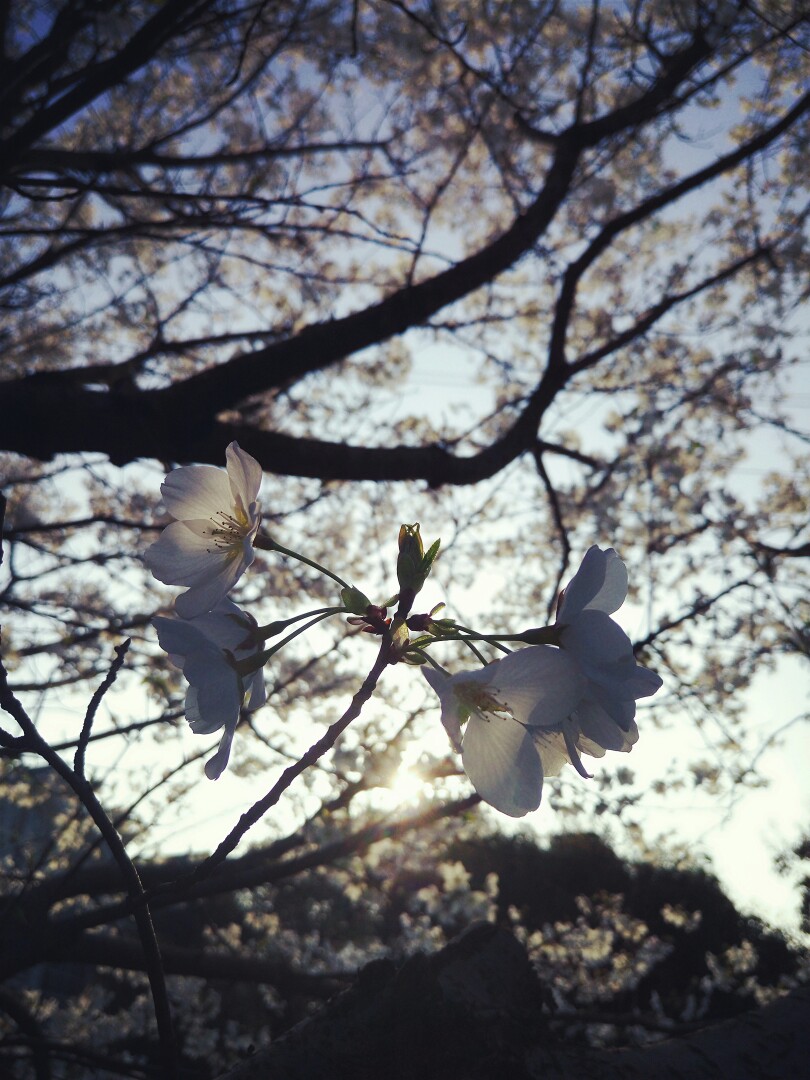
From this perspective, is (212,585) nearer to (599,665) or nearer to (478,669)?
(478,669)

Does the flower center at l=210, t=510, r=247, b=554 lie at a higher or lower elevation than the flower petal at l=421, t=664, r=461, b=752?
higher

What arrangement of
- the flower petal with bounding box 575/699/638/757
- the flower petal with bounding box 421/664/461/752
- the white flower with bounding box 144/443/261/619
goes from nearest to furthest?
the flower petal with bounding box 421/664/461/752 < the flower petal with bounding box 575/699/638/757 < the white flower with bounding box 144/443/261/619

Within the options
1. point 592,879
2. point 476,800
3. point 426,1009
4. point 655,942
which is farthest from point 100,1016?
point 592,879

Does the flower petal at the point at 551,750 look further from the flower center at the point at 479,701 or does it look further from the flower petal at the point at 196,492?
the flower petal at the point at 196,492

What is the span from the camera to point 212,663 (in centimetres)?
93

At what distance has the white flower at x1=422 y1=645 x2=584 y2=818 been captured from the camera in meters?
0.83

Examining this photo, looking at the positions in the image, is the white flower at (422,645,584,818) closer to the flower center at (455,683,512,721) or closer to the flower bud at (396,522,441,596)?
the flower center at (455,683,512,721)

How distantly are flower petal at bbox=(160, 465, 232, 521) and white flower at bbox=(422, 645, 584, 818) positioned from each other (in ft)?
1.70

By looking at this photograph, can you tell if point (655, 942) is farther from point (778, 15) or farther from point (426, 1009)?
point (778, 15)

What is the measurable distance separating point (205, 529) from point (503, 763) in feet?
1.95

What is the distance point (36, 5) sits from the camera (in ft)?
13.4

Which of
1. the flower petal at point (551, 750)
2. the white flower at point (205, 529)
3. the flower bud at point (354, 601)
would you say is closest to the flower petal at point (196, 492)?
the white flower at point (205, 529)

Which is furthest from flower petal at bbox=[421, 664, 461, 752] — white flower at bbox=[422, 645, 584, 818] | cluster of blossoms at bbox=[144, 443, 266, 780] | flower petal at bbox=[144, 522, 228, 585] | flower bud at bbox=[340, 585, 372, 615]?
flower petal at bbox=[144, 522, 228, 585]

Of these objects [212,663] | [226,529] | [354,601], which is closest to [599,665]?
[354,601]
